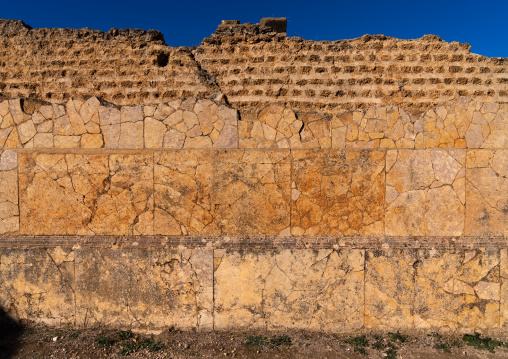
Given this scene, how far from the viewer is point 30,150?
130 inches

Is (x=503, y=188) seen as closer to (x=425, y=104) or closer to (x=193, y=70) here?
(x=425, y=104)

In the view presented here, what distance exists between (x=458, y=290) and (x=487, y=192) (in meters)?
1.08

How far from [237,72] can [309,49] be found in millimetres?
847

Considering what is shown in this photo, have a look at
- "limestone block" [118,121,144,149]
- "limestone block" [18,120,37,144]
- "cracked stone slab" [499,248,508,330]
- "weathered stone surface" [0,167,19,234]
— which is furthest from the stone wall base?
"limestone block" [18,120,37,144]

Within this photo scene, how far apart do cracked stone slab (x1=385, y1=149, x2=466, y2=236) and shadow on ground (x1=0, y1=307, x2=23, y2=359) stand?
4.01m

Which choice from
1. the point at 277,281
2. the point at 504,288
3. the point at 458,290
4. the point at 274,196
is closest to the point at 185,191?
the point at 274,196

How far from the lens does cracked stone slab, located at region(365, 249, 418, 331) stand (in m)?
3.16

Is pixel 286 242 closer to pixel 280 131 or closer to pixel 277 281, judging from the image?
pixel 277 281

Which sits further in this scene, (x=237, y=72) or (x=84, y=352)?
(x=237, y=72)

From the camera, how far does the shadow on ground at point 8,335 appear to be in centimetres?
297

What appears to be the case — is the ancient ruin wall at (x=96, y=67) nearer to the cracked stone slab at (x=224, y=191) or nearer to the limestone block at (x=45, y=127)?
the limestone block at (x=45, y=127)

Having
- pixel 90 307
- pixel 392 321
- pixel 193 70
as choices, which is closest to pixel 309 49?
pixel 193 70

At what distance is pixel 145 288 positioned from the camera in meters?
3.24

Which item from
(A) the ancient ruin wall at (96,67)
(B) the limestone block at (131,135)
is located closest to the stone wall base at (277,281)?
(B) the limestone block at (131,135)
